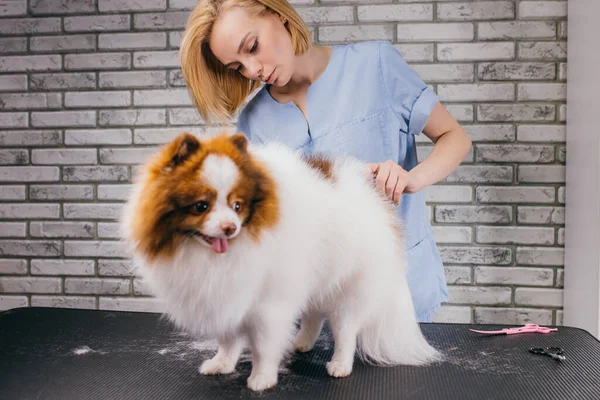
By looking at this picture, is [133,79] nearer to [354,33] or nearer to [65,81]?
[65,81]

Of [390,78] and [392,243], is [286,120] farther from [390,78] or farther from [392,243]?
[392,243]

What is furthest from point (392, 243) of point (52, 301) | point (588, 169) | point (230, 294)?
point (52, 301)

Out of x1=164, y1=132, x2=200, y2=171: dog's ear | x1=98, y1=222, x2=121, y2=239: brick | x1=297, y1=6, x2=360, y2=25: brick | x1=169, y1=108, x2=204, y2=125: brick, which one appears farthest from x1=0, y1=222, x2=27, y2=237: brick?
x1=164, y1=132, x2=200, y2=171: dog's ear

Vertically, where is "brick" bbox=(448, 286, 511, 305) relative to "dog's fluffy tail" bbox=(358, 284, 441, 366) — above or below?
below

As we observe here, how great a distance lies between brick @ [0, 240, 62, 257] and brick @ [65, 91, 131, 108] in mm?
619

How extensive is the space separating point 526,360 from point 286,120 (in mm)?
832

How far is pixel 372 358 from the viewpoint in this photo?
1214 mm

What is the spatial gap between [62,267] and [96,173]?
1.47ft

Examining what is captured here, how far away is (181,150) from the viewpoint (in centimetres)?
91

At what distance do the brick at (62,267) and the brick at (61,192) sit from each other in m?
0.28

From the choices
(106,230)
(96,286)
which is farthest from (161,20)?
(96,286)

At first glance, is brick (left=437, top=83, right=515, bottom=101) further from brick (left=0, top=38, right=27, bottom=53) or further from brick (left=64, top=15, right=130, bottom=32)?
brick (left=0, top=38, right=27, bottom=53)

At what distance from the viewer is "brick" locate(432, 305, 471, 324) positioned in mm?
2414

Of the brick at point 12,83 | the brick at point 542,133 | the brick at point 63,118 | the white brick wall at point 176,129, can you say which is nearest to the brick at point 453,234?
the white brick wall at point 176,129
